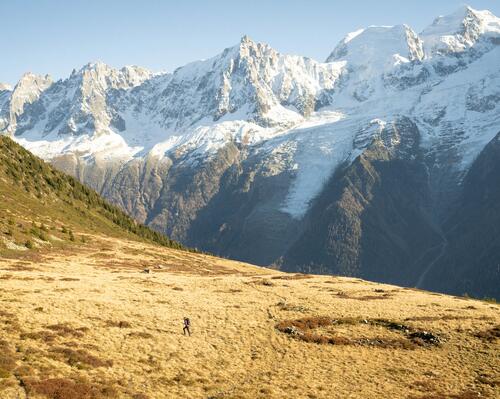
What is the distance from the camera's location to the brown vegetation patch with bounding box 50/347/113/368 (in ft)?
150

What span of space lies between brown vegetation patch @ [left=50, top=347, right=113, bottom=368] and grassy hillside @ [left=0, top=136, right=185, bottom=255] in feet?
164

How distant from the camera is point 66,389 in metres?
40.6

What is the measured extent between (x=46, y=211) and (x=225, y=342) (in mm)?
90243

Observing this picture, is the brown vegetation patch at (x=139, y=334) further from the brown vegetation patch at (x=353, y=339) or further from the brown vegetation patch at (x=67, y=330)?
the brown vegetation patch at (x=353, y=339)

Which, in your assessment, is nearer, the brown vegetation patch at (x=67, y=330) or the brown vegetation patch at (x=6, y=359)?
the brown vegetation patch at (x=6, y=359)

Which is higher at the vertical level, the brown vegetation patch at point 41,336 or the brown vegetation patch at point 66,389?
the brown vegetation patch at point 41,336

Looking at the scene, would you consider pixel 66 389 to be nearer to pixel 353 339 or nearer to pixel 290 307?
pixel 353 339

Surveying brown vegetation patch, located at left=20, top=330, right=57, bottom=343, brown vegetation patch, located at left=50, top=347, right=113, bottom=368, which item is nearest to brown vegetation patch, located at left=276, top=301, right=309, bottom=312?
brown vegetation patch, located at left=50, top=347, right=113, bottom=368

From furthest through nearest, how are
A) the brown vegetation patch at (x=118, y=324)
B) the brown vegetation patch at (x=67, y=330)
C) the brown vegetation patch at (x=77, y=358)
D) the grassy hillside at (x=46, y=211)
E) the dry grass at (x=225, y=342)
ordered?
the grassy hillside at (x=46, y=211), the brown vegetation patch at (x=118, y=324), the brown vegetation patch at (x=67, y=330), the brown vegetation patch at (x=77, y=358), the dry grass at (x=225, y=342)

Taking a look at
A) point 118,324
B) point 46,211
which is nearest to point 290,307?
point 118,324

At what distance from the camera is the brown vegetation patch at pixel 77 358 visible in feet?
150

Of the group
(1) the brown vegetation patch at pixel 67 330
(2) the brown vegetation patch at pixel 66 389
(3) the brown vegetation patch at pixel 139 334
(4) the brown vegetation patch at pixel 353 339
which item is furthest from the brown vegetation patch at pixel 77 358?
(4) the brown vegetation patch at pixel 353 339

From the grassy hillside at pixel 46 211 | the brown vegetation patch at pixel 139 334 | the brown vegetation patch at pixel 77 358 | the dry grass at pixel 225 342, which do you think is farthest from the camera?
the grassy hillside at pixel 46 211

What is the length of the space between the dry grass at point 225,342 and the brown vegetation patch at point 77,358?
0.09 metres
